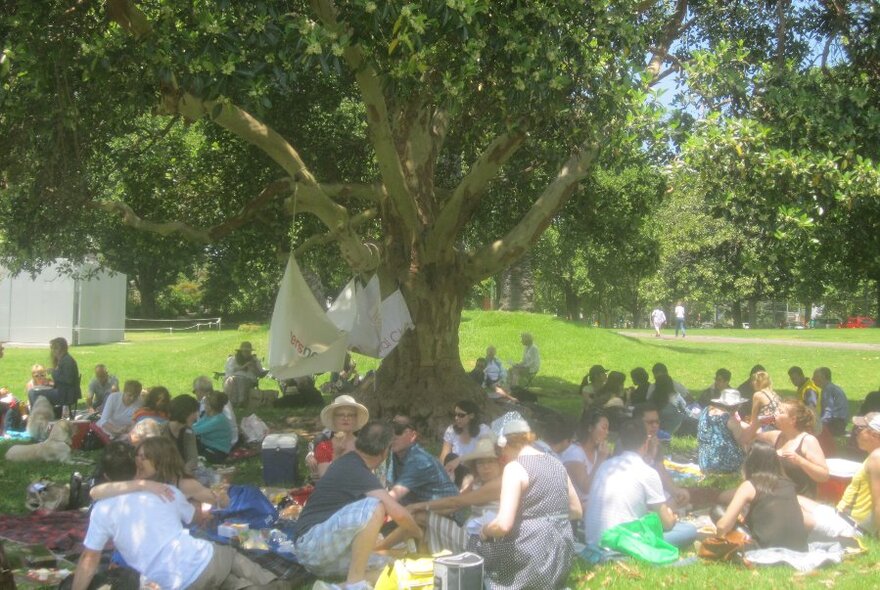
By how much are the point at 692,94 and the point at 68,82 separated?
659 centimetres

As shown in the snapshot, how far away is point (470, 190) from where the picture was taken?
11688 mm

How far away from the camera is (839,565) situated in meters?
6.33

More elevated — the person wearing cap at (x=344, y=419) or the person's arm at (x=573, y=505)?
the person wearing cap at (x=344, y=419)

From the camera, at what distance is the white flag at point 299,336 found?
385 inches

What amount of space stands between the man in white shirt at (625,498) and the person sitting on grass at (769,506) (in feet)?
1.34

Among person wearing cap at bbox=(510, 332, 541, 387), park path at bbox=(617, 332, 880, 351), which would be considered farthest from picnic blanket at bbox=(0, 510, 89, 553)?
park path at bbox=(617, 332, 880, 351)

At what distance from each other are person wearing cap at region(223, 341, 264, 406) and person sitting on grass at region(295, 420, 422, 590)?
9.96 meters

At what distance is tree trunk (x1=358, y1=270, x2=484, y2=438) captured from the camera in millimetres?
12375

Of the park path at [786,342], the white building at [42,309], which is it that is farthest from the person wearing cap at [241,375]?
the white building at [42,309]

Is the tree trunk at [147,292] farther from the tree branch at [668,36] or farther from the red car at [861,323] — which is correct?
the red car at [861,323]

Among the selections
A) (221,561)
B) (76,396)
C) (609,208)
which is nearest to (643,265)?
(609,208)

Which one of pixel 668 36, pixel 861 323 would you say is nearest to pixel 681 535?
pixel 668 36

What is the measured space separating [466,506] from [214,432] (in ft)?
15.9

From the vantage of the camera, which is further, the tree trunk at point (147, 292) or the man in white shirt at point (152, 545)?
the tree trunk at point (147, 292)
